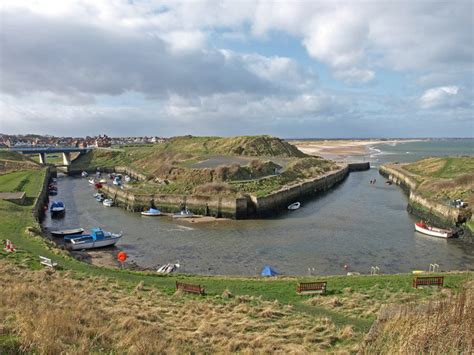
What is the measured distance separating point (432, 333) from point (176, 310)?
408 inches

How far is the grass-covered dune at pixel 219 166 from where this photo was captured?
55388 millimetres

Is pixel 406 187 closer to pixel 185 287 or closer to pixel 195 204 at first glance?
pixel 195 204

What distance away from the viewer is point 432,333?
8.09 m

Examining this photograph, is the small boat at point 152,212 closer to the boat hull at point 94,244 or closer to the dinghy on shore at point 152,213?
the dinghy on shore at point 152,213

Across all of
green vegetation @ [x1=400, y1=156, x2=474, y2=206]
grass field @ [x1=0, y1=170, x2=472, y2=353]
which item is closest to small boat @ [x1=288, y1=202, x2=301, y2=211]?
green vegetation @ [x1=400, y1=156, x2=474, y2=206]

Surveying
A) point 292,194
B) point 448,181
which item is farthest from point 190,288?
point 448,181

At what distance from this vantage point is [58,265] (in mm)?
22312

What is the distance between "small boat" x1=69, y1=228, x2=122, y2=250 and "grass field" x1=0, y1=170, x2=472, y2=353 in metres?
8.26

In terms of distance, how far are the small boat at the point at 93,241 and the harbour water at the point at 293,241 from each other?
118 centimetres

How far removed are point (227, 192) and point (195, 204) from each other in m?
4.80

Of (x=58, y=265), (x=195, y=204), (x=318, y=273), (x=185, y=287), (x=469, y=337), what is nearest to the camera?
(x=469, y=337)

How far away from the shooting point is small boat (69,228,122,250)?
33.1 meters

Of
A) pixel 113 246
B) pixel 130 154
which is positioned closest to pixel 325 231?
pixel 113 246

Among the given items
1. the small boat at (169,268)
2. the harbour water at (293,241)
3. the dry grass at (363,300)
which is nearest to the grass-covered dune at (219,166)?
the harbour water at (293,241)
